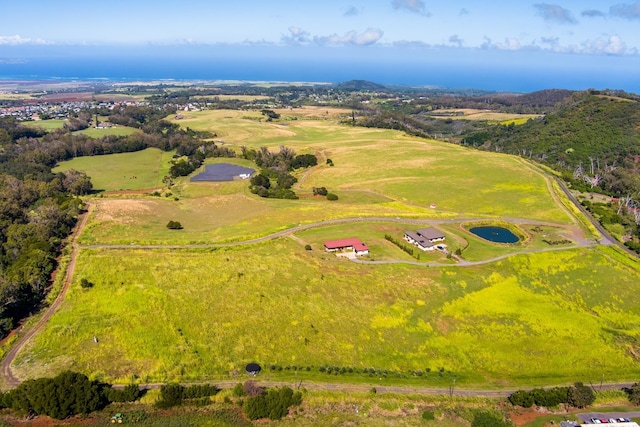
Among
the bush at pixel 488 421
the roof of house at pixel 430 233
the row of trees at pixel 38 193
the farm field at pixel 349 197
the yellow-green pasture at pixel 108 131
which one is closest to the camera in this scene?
the bush at pixel 488 421

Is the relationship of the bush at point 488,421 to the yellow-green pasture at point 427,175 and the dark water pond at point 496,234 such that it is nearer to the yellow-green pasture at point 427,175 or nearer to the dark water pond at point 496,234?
the dark water pond at point 496,234

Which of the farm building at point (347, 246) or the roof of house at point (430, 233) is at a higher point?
the roof of house at point (430, 233)

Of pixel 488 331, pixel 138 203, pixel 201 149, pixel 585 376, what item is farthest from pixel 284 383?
pixel 201 149

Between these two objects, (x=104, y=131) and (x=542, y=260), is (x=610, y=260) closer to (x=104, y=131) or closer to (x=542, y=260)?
(x=542, y=260)

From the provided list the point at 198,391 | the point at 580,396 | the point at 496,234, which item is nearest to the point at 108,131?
the point at 496,234

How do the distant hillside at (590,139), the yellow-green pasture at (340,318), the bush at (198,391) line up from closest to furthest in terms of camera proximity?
the bush at (198,391) → the yellow-green pasture at (340,318) → the distant hillside at (590,139)

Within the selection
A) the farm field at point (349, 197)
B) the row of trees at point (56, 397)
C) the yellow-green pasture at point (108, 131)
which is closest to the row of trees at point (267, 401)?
the row of trees at point (56, 397)
